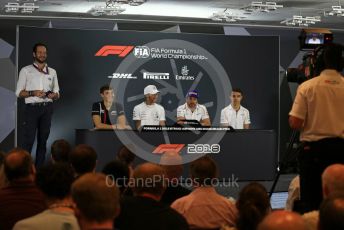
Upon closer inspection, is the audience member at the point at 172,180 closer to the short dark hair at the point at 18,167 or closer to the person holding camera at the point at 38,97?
the short dark hair at the point at 18,167

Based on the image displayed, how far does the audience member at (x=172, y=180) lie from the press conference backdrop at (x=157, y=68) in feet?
20.5

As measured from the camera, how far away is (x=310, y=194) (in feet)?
14.5

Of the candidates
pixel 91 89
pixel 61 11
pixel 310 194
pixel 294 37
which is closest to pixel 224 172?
pixel 91 89

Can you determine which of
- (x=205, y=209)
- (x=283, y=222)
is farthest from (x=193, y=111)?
(x=283, y=222)

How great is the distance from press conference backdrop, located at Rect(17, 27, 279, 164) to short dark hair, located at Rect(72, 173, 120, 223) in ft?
28.3

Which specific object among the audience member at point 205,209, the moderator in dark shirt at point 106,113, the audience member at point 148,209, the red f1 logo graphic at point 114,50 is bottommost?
the audience member at point 205,209

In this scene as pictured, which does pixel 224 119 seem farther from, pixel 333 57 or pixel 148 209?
Result: pixel 148 209

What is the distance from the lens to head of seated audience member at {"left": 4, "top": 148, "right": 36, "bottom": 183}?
3.76 meters

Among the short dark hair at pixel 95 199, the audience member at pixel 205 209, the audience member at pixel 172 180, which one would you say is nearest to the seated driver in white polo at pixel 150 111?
the audience member at pixel 172 180

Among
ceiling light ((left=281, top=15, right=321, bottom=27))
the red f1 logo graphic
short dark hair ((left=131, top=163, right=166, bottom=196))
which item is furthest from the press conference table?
short dark hair ((left=131, top=163, right=166, bottom=196))

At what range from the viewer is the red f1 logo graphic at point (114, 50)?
459 inches

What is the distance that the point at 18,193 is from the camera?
366cm

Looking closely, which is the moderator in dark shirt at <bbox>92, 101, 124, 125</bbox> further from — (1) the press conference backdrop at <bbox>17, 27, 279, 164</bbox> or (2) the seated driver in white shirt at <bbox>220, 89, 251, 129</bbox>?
(2) the seated driver in white shirt at <bbox>220, 89, 251, 129</bbox>

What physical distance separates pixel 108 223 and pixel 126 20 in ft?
36.4
